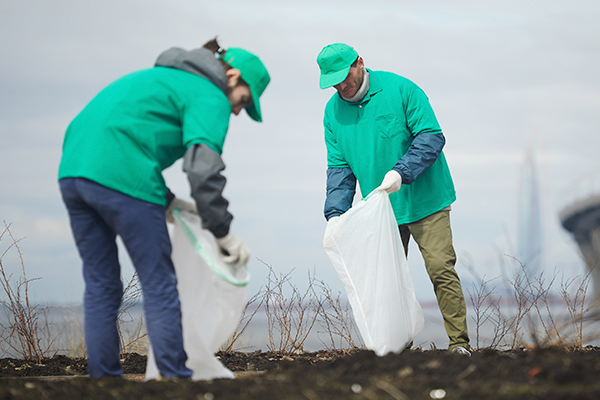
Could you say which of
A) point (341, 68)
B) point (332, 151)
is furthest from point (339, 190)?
point (341, 68)

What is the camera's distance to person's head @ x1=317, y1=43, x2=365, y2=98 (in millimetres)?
2973

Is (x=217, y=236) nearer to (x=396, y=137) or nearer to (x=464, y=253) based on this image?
(x=464, y=253)

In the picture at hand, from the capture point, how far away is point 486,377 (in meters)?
1.72

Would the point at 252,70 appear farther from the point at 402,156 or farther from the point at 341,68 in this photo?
the point at 402,156

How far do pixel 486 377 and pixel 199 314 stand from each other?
1.08m

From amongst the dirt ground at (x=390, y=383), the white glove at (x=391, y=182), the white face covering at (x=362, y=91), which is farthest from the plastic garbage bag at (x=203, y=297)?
the white face covering at (x=362, y=91)

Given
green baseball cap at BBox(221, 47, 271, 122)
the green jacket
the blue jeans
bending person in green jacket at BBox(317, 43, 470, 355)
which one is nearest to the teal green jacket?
bending person in green jacket at BBox(317, 43, 470, 355)

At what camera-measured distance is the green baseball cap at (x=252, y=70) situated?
7.07ft

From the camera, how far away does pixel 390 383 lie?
162cm

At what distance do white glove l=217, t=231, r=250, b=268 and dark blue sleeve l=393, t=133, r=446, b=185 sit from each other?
1.10 meters

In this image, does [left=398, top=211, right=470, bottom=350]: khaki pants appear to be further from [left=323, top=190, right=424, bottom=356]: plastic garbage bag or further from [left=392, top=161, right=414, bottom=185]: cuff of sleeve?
[left=392, top=161, right=414, bottom=185]: cuff of sleeve

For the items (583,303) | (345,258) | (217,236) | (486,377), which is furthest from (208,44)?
(583,303)

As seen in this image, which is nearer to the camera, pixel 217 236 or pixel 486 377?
pixel 486 377

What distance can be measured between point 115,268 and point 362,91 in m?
1.71
